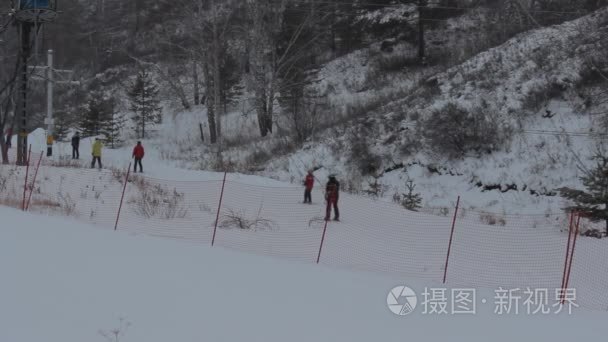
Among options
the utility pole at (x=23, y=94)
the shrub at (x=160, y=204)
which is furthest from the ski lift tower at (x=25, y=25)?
the shrub at (x=160, y=204)

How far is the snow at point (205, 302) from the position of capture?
5.71 meters

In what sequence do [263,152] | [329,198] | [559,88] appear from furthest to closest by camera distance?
[263,152] < [559,88] < [329,198]

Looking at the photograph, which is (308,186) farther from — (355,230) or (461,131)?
(461,131)

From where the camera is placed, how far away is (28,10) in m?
20.7

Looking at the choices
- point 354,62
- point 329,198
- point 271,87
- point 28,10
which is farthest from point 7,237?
point 354,62

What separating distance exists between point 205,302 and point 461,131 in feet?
55.9

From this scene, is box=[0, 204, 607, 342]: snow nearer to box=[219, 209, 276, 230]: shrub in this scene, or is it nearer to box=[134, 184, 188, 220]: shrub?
box=[219, 209, 276, 230]: shrub

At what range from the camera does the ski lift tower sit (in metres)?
20.8

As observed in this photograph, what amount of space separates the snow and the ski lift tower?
1472 cm

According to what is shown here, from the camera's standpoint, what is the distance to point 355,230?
1341cm

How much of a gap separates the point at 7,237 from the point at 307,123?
20.1 meters

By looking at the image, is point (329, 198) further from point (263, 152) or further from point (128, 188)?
point (263, 152)

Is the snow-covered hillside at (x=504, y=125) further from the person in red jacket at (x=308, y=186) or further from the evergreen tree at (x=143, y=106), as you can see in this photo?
the evergreen tree at (x=143, y=106)

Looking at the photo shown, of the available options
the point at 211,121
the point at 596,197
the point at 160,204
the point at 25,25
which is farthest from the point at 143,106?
the point at 596,197
